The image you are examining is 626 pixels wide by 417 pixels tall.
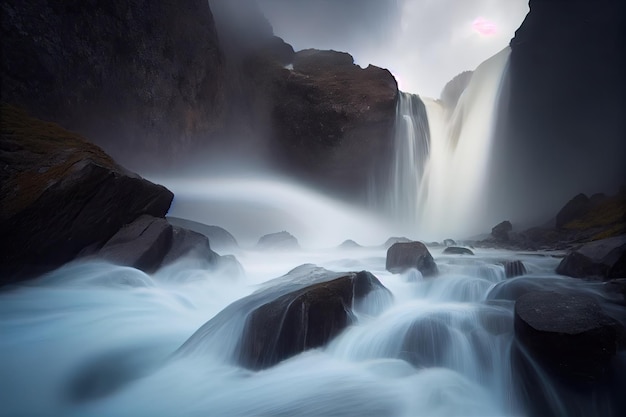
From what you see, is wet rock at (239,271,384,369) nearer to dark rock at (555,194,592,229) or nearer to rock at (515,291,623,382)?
rock at (515,291,623,382)

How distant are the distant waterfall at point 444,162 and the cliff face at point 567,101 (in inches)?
79.1

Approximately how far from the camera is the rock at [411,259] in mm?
7120

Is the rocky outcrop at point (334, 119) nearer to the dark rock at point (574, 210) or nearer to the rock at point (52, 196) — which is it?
the dark rock at point (574, 210)

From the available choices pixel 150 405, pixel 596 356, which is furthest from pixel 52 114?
pixel 596 356

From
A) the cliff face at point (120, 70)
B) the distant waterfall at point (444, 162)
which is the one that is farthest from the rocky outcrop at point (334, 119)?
the cliff face at point (120, 70)

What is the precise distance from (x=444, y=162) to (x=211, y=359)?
23572 millimetres

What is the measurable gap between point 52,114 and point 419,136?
2092 cm

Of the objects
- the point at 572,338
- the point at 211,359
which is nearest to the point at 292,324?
the point at 211,359

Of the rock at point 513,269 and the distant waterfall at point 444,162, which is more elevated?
the distant waterfall at point 444,162

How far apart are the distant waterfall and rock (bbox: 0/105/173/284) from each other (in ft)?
60.6

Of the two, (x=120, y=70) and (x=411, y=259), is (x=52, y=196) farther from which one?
(x=120, y=70)

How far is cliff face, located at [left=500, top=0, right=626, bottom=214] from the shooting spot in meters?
19.3

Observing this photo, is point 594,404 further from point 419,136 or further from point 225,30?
point 225,30

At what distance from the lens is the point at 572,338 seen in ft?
9.36
